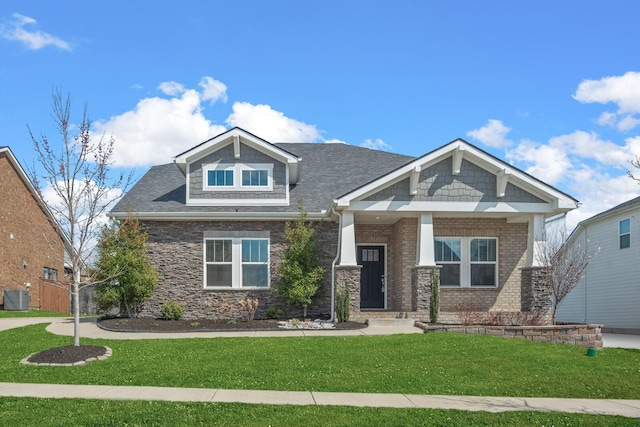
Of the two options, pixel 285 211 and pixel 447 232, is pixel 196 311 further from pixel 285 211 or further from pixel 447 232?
pixel 447 232

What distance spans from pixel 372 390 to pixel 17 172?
27.2 metres

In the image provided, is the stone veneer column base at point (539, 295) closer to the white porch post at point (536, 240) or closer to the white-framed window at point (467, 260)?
the white porch post at point (536, 240)

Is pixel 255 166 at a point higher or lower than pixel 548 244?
higher

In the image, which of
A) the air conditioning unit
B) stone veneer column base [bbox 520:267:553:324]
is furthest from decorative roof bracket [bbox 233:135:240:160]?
the air conditioning unit

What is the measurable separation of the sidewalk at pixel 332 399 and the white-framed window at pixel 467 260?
34.4 ft

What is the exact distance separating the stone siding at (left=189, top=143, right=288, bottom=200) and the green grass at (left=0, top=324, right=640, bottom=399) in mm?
7218

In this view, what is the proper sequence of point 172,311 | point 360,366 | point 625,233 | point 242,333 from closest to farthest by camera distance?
point 360,366 → point 242,333 → point 172,311 → point 625,233

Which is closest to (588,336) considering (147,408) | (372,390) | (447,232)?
(447,232)

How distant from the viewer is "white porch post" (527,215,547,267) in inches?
734

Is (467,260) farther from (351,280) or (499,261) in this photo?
(351,280)

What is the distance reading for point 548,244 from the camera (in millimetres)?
18891

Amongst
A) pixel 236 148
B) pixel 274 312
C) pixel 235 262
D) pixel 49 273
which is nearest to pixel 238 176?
pixel 236 148

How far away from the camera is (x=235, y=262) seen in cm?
1998

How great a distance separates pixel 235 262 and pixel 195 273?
4.47 ft
